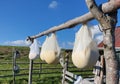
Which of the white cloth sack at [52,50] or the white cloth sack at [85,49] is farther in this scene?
the white cloth sack at [52,50]

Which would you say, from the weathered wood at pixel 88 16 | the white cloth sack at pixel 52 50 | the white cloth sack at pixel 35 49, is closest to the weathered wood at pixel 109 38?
the weathered wood at pixel 88 16

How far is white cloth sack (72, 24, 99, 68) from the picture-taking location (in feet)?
8.02

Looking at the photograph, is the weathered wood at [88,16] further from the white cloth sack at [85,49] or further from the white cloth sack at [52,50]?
the white cloth sack at [52,50]

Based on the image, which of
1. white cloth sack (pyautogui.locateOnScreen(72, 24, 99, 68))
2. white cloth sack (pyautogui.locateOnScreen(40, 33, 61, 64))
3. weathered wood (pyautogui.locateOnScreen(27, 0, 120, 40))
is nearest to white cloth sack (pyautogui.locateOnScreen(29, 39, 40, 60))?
white cloth sack (pyautogui.locateOnScreen(40, 33, 61, 64))

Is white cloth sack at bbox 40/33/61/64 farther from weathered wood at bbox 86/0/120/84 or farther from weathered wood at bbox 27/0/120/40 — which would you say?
weathered wood at bbox 86/0/120/84

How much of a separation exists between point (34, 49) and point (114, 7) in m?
2.93

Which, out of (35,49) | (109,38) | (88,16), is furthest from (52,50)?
(35,49)

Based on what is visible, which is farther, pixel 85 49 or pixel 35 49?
pixel 35 49

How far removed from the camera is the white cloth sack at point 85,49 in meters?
2.45

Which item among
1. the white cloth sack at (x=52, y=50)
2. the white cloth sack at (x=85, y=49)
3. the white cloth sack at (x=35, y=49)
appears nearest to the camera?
the white cloth sack at (x=85, y=49)

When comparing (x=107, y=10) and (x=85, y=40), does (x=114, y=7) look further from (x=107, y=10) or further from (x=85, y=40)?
(x=85, y=40)

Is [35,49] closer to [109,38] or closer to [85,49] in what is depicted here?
[85,49]

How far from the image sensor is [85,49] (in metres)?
2.44

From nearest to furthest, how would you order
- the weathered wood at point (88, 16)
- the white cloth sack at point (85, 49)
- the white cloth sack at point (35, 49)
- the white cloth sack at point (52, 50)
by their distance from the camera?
the weathered wood at point (88, 16)
the white cloth sack at point (85, 49)
the white cloth sack at point (52, 50)
the white cloth sack at point (35, 49)
